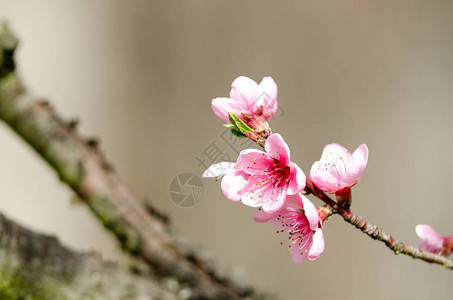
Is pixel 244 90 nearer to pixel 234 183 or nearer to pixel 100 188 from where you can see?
pixel 234 183

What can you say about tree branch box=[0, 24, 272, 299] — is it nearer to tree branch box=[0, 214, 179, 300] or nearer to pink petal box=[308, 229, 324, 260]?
tree branch box=[0, 214, 179, 300]

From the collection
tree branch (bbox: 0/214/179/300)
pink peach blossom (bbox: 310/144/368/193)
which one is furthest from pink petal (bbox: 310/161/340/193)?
tree branch (bbox: 0/214/179/300)

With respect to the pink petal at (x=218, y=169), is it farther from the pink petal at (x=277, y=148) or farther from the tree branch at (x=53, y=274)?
the tree branch at (x=53, y=274)

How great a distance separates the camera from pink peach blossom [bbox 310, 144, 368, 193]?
1.11ft

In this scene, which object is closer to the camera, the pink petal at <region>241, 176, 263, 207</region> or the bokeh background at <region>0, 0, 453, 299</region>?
the pink petal at <region>241, 176, 263, 207</region>

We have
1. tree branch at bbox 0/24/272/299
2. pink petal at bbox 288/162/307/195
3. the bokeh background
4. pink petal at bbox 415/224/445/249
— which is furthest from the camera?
the bokeh background

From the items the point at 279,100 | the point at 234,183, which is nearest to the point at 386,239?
the point at 234,183

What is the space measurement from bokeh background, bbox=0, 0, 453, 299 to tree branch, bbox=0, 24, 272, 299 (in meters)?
0.39

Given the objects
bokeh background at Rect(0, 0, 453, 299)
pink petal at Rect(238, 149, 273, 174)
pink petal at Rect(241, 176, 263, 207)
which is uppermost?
bokeh background at Rect(0, 0, 453, 299)

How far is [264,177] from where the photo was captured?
0.38 metres

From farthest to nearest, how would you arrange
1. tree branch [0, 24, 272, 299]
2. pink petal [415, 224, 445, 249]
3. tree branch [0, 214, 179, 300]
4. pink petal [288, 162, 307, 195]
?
tree branch [0, 24, 272, 299] < tree branch [0, 214, 179, 300] < pink petal [415, 224, 445, 249] < pink petal [288, 162, 307, 195]

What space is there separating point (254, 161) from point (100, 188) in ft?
1.57

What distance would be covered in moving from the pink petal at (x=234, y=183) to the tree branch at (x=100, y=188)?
410 millimetres

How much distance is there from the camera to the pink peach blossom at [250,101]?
0.37 m
